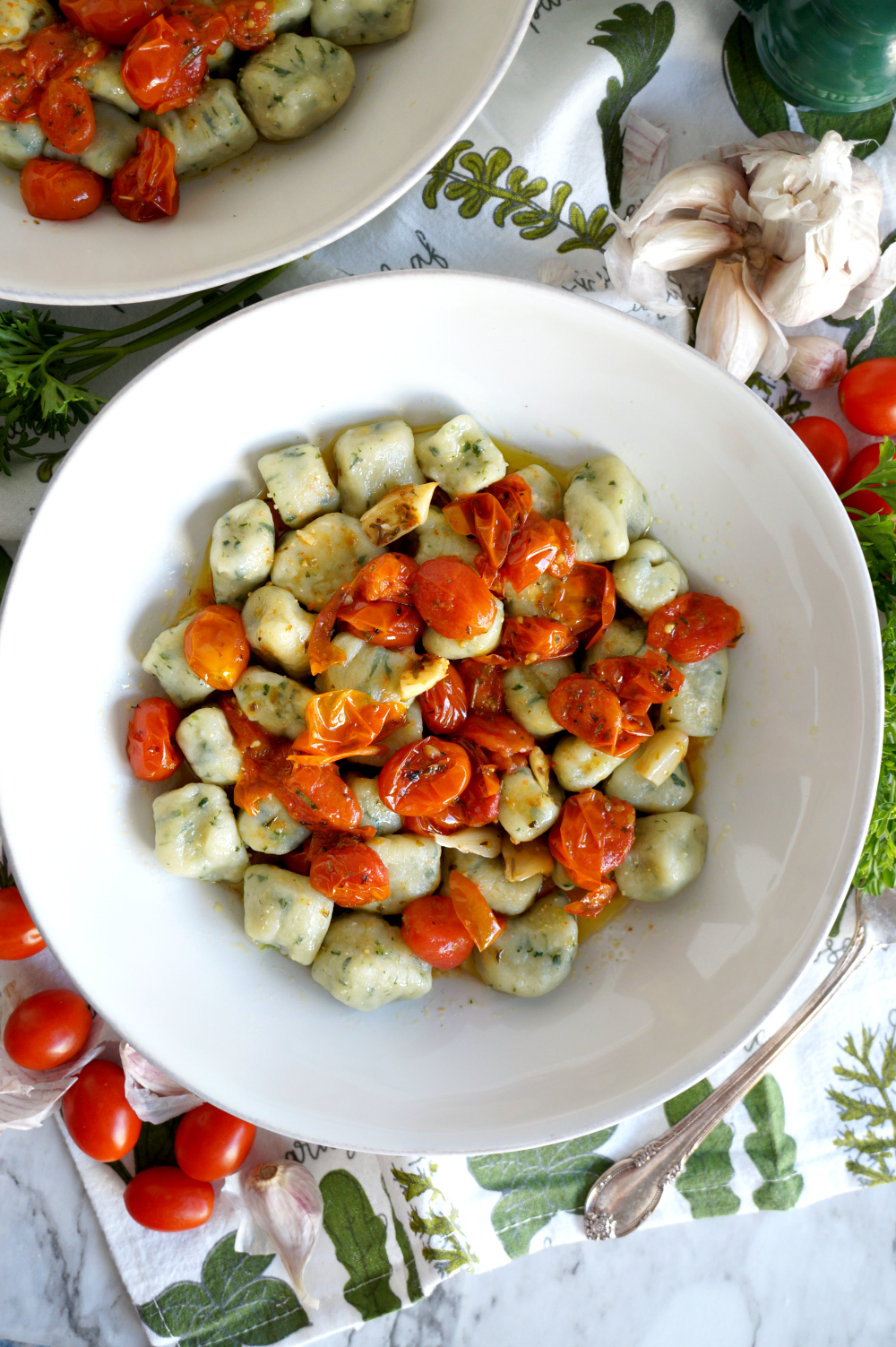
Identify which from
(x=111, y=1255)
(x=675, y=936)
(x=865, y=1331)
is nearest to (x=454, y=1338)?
(x=111, y=1255)

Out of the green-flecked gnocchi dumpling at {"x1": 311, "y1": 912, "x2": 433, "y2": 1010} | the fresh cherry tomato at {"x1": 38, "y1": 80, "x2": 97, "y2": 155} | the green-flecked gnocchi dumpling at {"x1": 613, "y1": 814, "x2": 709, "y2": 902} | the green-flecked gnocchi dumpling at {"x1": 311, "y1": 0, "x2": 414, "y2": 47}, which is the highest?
the green-flecked gnocchi dumpling at {"x1": 311, "y1": 0, "x2": 414, "y2": 47}

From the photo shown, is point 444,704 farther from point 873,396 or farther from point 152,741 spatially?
point 873,396

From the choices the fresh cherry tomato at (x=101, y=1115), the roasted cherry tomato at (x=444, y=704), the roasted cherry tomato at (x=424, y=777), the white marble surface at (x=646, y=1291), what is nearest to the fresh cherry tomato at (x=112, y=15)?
the roasted cherry tomato at (x=444, y=704)

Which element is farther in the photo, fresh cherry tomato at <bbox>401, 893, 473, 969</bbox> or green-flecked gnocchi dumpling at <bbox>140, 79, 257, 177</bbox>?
fresh cherry tomato at <bbox>401, 893, 473, 969</bbox>

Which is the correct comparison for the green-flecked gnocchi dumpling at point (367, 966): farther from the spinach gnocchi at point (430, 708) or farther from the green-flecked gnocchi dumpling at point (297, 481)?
the green-flecked gnocchi dumpling at point (297, 481)

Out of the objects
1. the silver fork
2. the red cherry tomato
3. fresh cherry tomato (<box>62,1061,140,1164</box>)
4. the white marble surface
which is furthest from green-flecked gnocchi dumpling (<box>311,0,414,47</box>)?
the white marble surface

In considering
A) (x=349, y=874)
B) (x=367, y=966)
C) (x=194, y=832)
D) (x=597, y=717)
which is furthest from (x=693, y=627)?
(x=194, y=832)

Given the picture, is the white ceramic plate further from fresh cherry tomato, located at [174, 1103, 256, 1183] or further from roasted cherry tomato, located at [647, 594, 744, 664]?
fresh cherry tomato, located at [174, 1103, 256, 1183]

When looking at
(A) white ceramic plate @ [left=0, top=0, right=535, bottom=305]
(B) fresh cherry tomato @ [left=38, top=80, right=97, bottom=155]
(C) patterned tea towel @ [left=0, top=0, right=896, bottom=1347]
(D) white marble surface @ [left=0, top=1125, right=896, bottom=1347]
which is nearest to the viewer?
(A) white ceramic plate @ [left=0, top=0, right=535, bottom=305]
